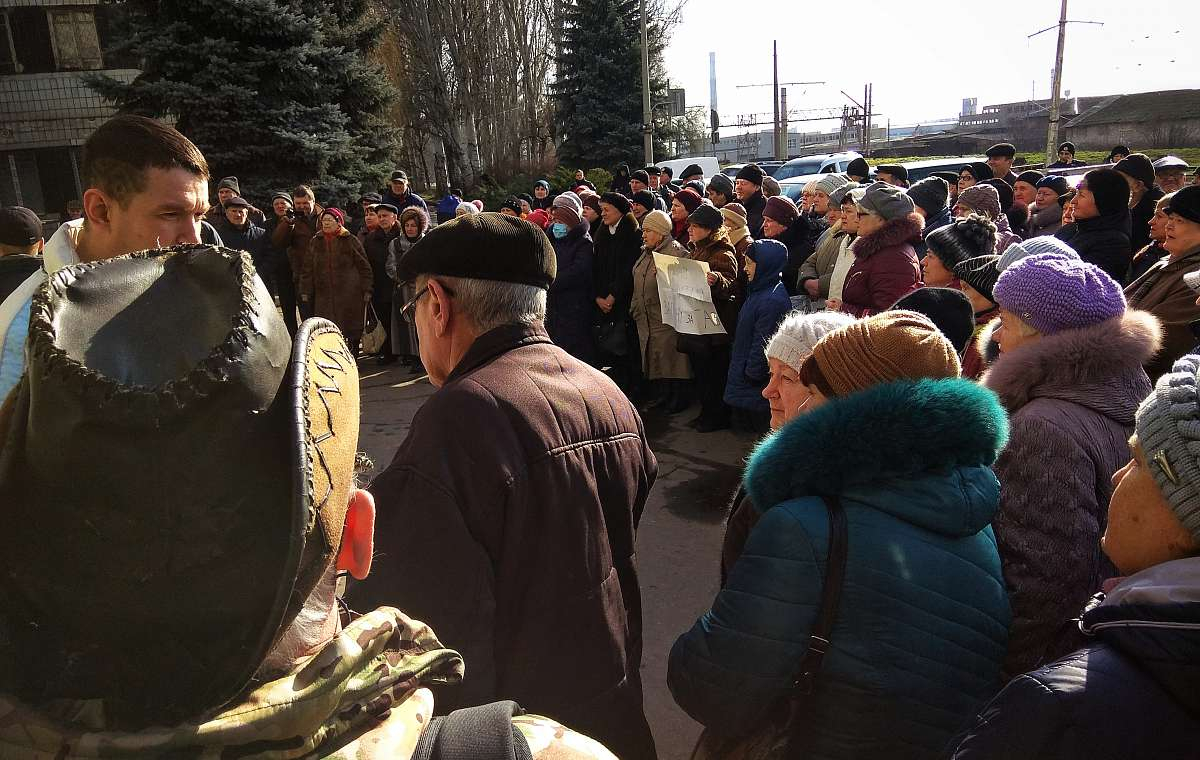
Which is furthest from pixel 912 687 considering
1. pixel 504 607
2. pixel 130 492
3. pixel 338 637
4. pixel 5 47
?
pixel 5 47

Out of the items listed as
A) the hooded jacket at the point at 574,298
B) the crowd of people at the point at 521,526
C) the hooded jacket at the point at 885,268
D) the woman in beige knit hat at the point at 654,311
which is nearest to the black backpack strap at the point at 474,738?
the crowd of people at the point at 521,526

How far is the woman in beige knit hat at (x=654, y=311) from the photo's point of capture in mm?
7027

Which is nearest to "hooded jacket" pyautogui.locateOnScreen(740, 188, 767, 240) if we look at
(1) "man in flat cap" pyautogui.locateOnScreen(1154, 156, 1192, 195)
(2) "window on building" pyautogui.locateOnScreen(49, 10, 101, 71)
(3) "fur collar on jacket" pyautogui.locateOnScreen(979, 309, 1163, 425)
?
(1) "man in flat cap" pyautogui.locateOnScreen(1154, 156, 1192, 195)

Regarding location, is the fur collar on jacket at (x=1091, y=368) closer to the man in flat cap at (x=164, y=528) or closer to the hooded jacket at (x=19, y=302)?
the man in flat cap at (x=164, y=528)

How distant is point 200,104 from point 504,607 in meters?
13.7

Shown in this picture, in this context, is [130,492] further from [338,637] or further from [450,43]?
[450,43]

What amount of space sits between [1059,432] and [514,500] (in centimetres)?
153

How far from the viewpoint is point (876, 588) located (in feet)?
5.37

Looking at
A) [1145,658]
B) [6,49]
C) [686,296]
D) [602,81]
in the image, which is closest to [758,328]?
[686,296]

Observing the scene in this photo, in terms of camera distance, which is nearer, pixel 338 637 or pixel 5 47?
pixel 338 637

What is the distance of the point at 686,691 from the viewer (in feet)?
5.88

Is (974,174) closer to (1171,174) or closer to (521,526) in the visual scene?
(1171,174)

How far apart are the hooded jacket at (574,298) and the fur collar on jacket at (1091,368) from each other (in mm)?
5420

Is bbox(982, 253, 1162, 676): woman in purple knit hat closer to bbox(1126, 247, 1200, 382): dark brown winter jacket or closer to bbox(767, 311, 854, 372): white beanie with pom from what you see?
bbox(767, 311, 854, 372): white beanie with pom
